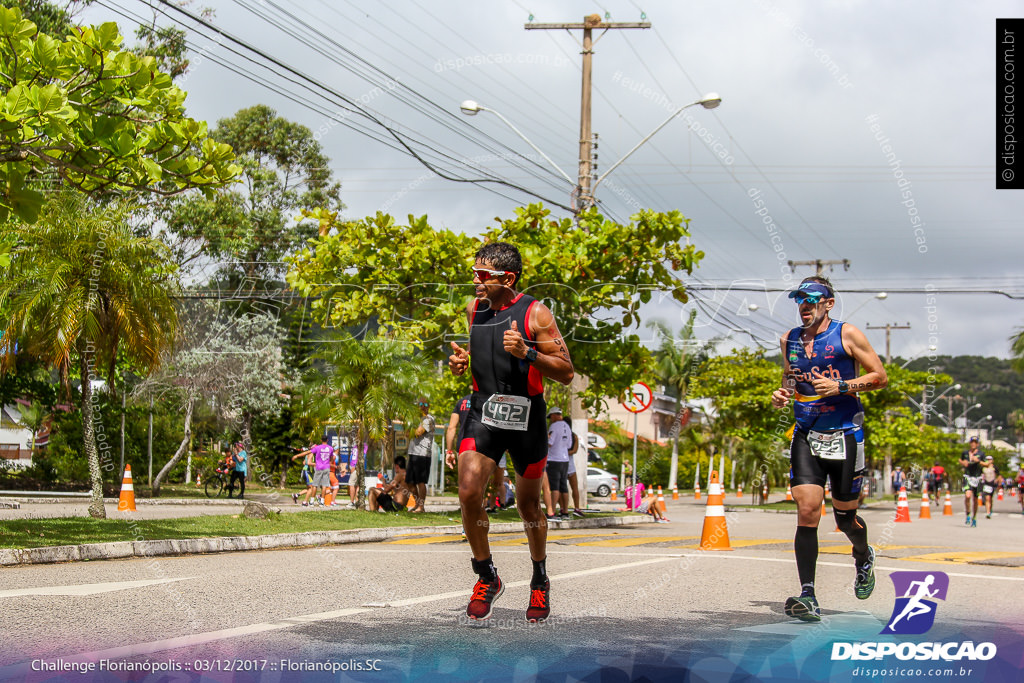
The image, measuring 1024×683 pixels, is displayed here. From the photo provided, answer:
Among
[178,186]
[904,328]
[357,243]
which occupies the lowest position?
[178,186]

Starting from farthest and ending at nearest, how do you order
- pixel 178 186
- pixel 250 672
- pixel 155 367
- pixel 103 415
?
1. pixel 103 415
2. pixel 155 367
3. pixel 178 186
4. pixel 250 672

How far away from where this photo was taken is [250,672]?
435 cm

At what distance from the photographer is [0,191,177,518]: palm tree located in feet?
42.0

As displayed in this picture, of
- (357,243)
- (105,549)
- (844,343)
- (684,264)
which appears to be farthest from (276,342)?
(844,343)

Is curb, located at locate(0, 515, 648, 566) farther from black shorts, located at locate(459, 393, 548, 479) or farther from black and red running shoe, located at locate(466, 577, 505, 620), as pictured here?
black shorts, located at locate(459, 393, 548, 479)

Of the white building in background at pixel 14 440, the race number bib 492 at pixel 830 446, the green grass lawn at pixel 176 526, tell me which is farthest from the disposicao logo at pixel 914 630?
the white building in background at pixel 14 440

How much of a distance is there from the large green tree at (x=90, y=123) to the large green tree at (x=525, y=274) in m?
7.54

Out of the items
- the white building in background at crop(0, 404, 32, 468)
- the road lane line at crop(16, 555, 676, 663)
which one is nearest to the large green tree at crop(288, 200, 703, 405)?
the road lane line at crop(16, 555, 676, 663)

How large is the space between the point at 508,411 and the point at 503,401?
59 millimetres

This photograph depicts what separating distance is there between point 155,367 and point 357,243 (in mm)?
3827

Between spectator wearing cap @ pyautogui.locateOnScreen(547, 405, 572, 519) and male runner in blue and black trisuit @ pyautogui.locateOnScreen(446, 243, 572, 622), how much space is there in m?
10.1

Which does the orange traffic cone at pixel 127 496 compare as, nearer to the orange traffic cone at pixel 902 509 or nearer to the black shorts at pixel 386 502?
the black shorts at pixel 386 502

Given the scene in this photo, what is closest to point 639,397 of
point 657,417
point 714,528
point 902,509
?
A: point 714,528

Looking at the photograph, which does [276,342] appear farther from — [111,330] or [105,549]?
[105,549]
